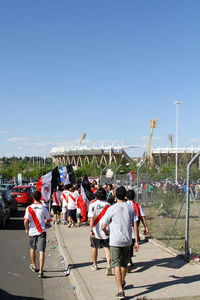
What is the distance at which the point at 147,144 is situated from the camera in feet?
240

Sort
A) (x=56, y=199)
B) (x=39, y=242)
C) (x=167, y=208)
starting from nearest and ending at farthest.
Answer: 1. (x=39, y=242)
2. (x=56, y=199)
3. (x=167, y=208)

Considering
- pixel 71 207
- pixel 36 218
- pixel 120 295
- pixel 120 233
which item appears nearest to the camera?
pixel 120 295

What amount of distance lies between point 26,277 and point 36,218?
3.83ft

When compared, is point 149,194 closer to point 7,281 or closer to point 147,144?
point 7,281

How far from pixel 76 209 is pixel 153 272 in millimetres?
7995

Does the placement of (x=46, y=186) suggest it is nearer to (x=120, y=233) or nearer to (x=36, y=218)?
(x=36, y=218)

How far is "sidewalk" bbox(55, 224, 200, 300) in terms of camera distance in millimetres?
6070

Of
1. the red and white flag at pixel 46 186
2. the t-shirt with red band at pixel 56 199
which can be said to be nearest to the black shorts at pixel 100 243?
the red and white flag at pixel 46 186

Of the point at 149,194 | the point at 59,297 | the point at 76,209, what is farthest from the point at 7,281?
the point at 149,194

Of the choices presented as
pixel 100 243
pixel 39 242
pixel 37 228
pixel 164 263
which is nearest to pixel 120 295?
pixel 100 243

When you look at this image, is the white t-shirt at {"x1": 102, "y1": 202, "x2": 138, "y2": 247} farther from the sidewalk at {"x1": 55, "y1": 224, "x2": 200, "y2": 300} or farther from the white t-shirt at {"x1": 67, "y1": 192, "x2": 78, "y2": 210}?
the white t-shirt at {"x1": 67, "y1": 192, "x2": 78, "y2": 210}

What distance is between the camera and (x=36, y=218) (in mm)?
7641

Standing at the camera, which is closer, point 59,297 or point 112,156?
point 59,297

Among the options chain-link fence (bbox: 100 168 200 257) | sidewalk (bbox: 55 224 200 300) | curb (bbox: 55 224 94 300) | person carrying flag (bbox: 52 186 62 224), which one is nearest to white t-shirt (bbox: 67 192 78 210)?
person carrying flag (bbox: 52 186 62 224)
